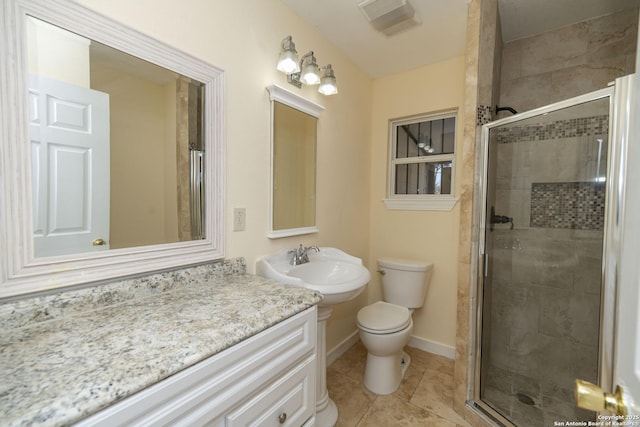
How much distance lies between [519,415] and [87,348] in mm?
2002

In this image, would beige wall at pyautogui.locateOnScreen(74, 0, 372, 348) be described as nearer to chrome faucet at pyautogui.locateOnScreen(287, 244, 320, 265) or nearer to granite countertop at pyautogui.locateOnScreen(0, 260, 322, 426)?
chrome faucet at pyautogui.locateOnScreen(287, 244, 320, 265)

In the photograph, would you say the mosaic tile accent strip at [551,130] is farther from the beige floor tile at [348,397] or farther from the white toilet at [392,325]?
the beige floor tile at [348,397]

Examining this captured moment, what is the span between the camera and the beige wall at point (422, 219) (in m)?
2.15

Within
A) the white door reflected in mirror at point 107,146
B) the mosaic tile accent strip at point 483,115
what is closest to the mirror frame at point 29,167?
the white door reflected in mirror at point 107,146

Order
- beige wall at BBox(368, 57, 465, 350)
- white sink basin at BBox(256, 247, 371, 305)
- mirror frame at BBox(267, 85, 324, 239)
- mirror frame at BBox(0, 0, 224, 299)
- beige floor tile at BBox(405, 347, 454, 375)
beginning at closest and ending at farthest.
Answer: mirror frame at BBox(0, 0, 224, 299), white sink basin at BBox(256, 247, 371, 305), mirror frame at BBox(267, 85, 324, 239), beige floor tile at BBox(405, 347, 454, 375), beige wall at BBox(368, 57, 465, 350)

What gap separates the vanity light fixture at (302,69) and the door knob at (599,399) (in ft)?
5.26

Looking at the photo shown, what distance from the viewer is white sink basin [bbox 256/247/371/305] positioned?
1248 mm

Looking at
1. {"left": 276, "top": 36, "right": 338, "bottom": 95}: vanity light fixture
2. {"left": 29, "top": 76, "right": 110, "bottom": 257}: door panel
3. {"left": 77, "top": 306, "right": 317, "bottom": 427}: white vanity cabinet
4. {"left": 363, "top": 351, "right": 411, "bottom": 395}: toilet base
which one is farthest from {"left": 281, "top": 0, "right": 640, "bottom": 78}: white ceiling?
{"left": 363, "top": 351, "right": 411, "bottom": 395}: toilet base

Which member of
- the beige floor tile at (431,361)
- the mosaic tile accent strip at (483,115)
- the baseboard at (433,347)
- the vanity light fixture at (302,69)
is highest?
the vanity light fixture at (302,69)

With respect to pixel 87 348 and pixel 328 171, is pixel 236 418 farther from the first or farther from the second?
pixel 328 171

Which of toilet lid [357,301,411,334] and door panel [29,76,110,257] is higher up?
door panel [29,76,110,257]

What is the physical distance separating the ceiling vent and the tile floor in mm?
2396

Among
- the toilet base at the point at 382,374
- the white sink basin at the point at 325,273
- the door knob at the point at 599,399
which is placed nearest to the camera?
the door knob at the point at 599,399

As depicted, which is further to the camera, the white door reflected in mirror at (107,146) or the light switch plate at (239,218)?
the light switch plate at (239,218)
